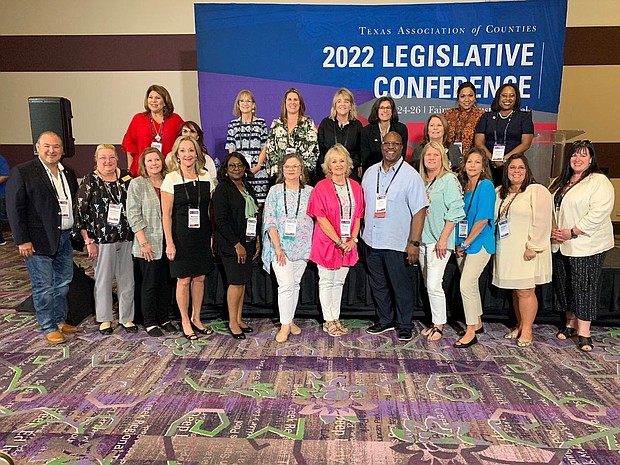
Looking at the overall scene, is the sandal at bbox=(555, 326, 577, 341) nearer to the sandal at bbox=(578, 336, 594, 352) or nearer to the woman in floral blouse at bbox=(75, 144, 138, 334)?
the sandal at bbox=(578, 336, 594, 352)

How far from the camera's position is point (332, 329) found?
142 inches

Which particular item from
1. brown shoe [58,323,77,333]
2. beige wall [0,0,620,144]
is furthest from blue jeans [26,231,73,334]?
beige wall [0,0,620,144]

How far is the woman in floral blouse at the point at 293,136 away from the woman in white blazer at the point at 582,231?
1.89m

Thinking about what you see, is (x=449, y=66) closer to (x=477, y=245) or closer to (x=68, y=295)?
(x=477, y=245)

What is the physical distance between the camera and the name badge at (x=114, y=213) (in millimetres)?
3385

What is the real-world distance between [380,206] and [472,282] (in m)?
0.85

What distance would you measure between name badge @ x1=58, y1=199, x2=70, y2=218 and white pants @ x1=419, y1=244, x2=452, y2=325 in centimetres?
258

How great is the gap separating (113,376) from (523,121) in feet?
12.3

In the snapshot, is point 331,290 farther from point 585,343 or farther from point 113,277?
point 585,343

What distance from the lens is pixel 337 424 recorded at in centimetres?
242

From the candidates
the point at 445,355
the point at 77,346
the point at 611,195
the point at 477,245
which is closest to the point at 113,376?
the point at 77,346

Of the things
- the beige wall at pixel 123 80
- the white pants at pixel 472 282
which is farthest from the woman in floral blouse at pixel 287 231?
the beige wall at pixel 123 80

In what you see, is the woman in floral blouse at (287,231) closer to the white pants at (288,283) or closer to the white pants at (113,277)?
the white pants at (288,283)

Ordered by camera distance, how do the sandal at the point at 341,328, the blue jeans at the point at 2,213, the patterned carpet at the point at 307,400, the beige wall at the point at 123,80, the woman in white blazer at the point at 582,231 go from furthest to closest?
the beige wall at the point at 123,80, the blue jeans at the point at 2,213, the sandal at the point at 341,328, the woman in white blazer at the point at 582,231, the patterned carpet at the point at 307,400
